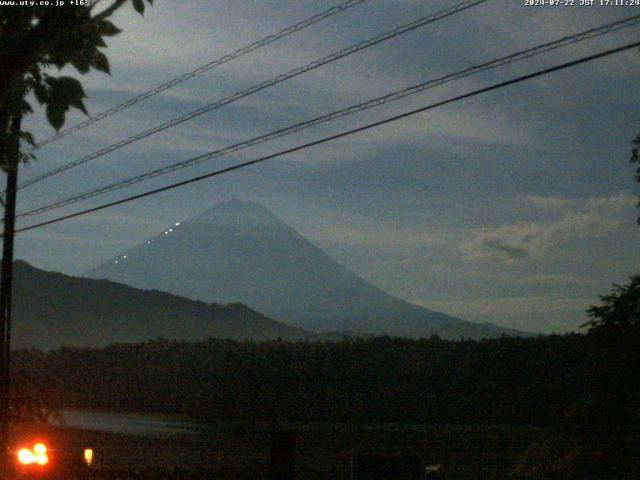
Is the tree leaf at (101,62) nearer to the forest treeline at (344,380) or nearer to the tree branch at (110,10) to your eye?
the tree branch at (110,10)

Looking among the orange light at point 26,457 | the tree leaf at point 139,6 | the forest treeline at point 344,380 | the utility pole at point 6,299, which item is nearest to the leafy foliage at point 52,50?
the tree leaf at point 139,6

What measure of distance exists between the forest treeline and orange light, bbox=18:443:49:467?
2695 centimetres

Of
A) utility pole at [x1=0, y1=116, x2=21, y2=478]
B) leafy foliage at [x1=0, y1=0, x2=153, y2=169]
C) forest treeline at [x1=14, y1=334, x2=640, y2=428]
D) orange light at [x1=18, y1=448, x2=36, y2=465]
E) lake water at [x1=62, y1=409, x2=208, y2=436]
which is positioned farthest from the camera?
forest treeline at [x1=14, y1=334, x2=640, y2=428]

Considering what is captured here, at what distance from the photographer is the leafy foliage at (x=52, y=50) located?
18.7 ft

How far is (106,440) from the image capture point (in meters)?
35.8

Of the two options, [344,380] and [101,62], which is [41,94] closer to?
[101,62]

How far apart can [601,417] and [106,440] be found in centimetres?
2167

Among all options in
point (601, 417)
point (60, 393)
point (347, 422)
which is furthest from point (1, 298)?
point (60, 393)

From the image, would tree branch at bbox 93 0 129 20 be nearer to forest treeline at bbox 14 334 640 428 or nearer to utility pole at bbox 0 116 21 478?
utility pole at bbox 0 116 21 478

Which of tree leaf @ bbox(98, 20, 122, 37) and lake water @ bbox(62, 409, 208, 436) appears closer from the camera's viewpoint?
tree leaf @ bbox(98, 20, 122, 37)

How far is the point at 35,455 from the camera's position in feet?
41.5

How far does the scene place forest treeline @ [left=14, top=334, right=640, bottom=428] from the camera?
1964 inches

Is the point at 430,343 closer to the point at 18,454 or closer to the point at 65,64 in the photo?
the point at 18,454

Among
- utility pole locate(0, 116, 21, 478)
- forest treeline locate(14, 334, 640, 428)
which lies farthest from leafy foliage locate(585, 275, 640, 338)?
forest treeline locate(14, 334, 640, 428)
